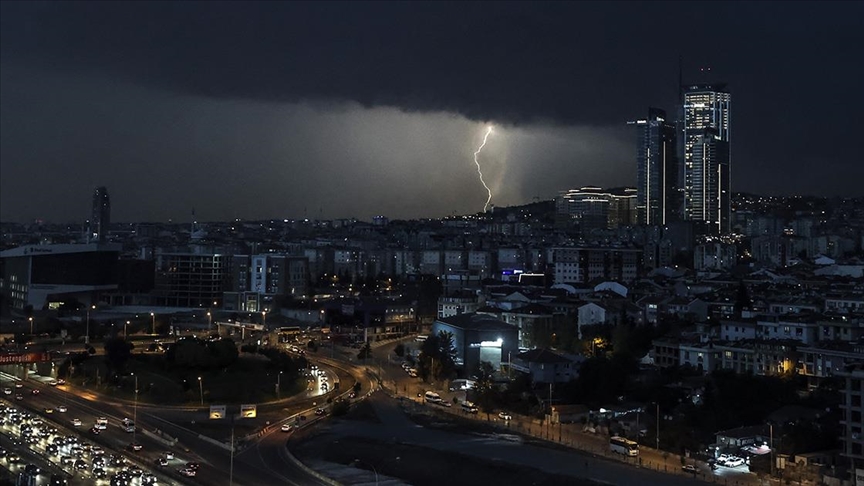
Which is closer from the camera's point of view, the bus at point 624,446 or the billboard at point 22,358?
the bus at point 624,446

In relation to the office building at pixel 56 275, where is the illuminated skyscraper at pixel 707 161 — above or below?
above

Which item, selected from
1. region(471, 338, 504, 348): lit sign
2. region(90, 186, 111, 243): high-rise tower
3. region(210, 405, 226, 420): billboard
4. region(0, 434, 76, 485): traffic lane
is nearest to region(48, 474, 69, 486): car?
region(0, 434, 76, 485): traffic lane

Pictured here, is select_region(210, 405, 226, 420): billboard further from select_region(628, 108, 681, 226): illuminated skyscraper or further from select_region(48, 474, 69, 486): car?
select_region(628, 108, 681, 226): illuminated skyscraper

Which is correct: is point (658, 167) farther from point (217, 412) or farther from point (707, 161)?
point (217, 412)

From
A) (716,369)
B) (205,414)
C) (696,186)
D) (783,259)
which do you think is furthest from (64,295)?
(696,186)

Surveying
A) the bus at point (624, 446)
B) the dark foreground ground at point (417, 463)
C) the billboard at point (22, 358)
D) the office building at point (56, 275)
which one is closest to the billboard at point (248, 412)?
the dark foreground ground at point (417, 463)

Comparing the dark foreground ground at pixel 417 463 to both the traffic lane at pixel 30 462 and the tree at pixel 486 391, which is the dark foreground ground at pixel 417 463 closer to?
the tree at pixel 486 391

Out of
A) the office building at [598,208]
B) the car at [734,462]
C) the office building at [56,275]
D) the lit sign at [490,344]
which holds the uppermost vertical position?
the office building at [598,208]

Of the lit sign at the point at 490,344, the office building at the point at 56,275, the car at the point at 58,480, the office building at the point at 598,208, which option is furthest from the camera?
the office building at the point at 598,208
